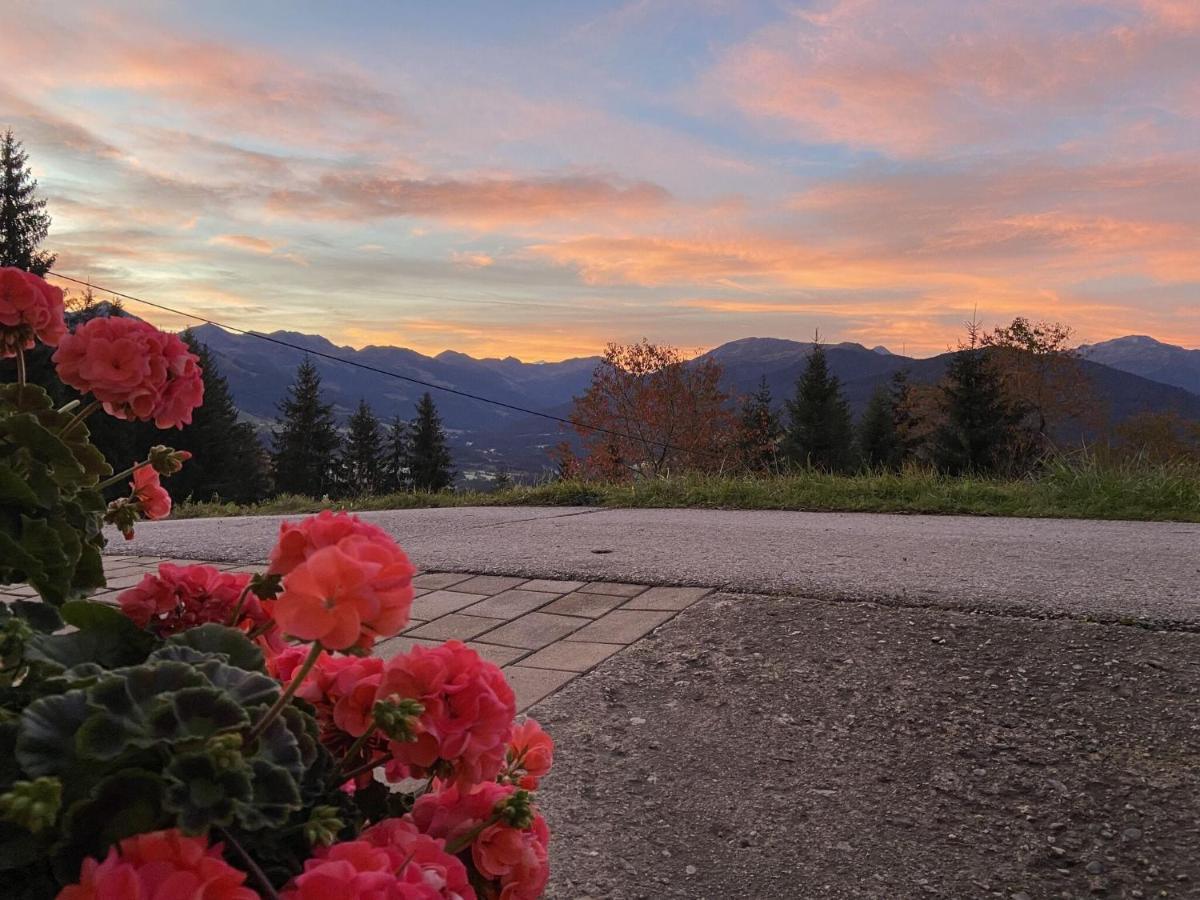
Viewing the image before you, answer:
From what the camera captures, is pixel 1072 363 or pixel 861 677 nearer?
pixel 861 677

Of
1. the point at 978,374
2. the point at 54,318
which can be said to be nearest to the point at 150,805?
the point at 54,318

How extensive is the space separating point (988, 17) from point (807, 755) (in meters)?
6.56

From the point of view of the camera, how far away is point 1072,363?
4084cm

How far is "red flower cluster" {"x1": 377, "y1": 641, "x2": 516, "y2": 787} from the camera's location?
0.69 metres

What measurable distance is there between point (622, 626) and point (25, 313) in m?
2.17

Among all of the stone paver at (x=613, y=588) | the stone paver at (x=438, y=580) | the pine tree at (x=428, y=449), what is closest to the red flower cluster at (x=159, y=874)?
the stone paver at (x=613, y=588)

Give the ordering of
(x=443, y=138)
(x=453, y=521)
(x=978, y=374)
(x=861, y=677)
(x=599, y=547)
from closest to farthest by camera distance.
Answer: (x=861, y=677) → (x=599, y=547) → (x=453, y=521) → (x=443, y=138) → (x=978, y=374)

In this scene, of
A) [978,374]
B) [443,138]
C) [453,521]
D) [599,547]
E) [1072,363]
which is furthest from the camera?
[1072,363]

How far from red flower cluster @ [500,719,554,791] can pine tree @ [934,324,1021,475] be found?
2969 centimetres

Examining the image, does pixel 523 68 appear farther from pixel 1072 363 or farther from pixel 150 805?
pixel 1072 363

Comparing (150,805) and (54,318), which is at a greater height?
(54,318)

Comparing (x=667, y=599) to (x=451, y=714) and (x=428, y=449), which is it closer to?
(x=451, y=714)

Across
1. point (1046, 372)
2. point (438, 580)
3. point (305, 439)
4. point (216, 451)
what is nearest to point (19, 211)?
point (216, 451)

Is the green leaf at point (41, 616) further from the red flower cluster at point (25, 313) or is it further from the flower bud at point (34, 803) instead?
the red flower cluster at point (25, 313)
